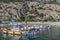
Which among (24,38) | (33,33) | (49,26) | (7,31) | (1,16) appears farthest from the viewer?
(1,16)

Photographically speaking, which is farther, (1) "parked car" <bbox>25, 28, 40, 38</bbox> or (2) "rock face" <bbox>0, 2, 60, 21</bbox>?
(2) "rock face" <bbox>0, 2, 60, 21</bbox>

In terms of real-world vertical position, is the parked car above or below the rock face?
below

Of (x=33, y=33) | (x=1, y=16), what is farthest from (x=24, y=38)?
(x=1, y=16)

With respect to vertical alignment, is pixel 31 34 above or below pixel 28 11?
below

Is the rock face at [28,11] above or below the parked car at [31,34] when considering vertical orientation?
above

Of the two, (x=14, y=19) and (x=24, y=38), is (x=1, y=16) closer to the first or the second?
(x=14, y=19)

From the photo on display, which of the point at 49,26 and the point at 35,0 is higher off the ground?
the point at 35,0

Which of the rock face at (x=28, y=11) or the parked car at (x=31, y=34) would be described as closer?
the parked car at (x=31, y=34)

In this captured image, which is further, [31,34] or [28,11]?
[28,11]
